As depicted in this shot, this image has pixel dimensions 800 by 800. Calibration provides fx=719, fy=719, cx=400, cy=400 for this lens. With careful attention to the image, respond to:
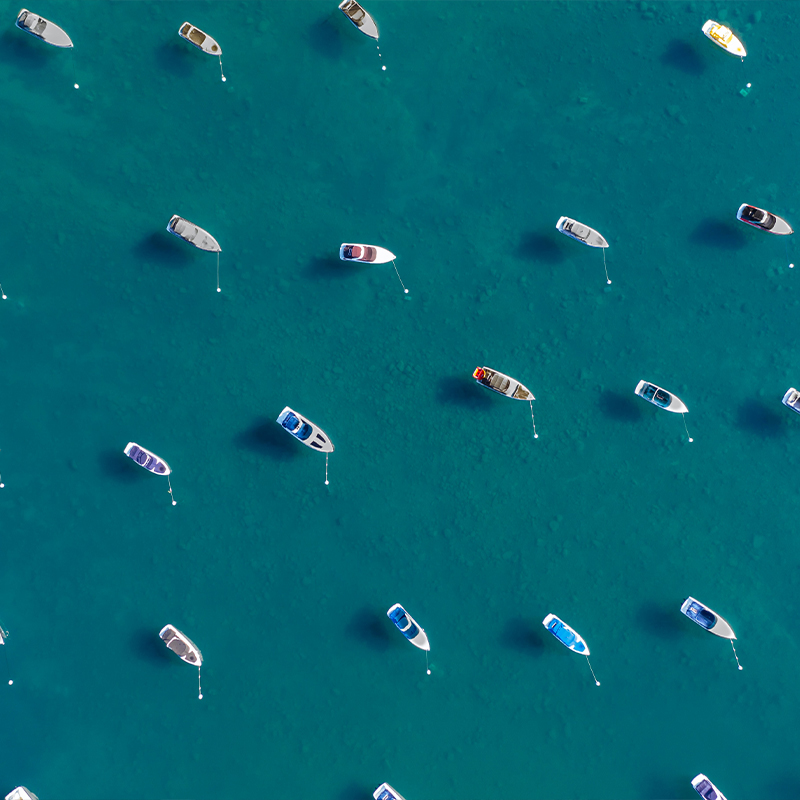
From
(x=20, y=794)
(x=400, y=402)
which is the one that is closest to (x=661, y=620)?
(x=400, y=402)

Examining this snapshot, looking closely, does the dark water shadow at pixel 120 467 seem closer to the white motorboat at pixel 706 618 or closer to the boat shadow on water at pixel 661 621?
the boat shadow on water at pixel 661 621

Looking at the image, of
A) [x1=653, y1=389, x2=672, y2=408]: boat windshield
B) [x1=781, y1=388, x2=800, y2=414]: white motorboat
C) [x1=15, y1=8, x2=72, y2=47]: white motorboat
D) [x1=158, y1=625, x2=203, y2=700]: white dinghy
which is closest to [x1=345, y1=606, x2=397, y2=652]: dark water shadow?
[x1=158, y1=625, x2=203, y2=700]: white dinghy

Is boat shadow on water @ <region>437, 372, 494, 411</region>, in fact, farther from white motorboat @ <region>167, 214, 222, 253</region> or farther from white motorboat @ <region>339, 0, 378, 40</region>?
white motorboat @ <region>339, 0, 378, 40</region>

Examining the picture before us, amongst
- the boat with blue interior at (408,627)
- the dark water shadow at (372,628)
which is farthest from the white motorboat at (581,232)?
the dark water shadow at (372,628)

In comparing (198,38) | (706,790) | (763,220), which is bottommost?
(706,790)

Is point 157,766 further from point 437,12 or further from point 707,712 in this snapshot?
point 437,12

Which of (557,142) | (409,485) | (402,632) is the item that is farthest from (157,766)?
(557,142)

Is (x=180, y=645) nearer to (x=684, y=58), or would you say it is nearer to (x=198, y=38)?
(x=198, y=38)
